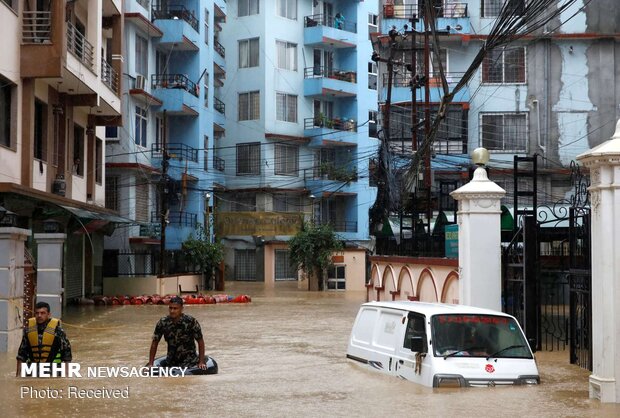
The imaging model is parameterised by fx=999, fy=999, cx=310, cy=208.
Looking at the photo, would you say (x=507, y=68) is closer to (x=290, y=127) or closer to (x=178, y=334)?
(x=290, y=127)

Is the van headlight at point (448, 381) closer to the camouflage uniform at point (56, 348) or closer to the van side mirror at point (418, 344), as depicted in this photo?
the van side mirror at point (418, 344)

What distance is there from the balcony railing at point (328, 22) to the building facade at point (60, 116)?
24707mm

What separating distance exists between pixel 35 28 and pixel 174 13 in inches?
1049

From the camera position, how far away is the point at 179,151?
54.5m

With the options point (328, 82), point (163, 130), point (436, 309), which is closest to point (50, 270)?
point (436, 309)

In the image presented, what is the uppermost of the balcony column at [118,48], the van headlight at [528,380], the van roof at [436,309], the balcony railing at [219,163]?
the balcony column at [118,48]

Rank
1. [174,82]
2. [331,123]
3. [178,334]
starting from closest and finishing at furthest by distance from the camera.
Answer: [178,334] < [174,82] < [331,123]

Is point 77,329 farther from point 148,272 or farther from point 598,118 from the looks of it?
point 598,118

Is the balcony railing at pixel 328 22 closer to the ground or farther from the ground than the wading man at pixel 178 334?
farther from the ground

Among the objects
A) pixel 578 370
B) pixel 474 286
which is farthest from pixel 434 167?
pixel 578 370

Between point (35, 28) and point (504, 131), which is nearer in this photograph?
point (35, 28)

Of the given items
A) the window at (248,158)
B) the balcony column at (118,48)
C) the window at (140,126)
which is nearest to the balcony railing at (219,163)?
the window at (248,158)

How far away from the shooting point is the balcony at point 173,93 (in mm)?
52188

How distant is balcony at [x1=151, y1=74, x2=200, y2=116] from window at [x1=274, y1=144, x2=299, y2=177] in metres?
9.91
